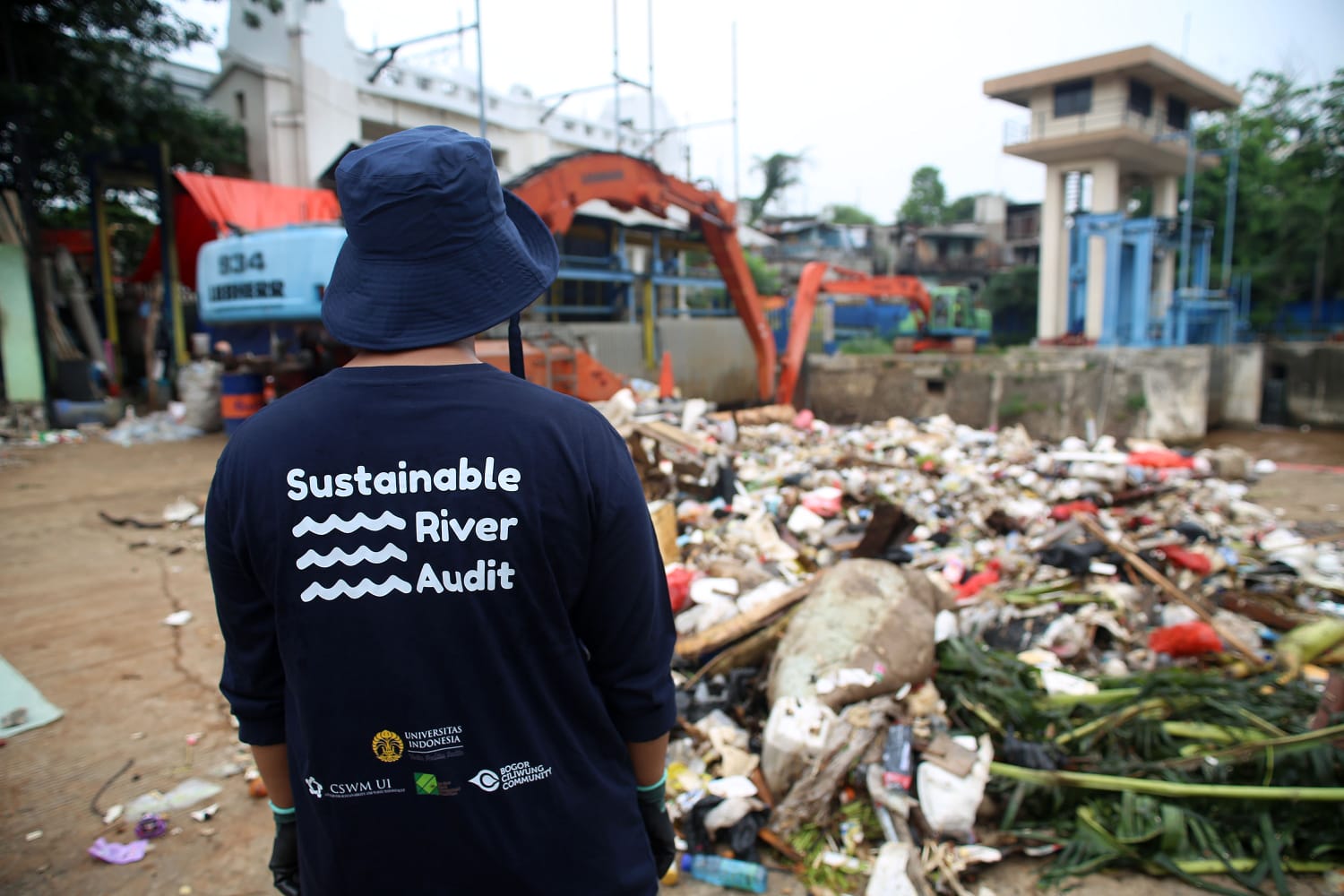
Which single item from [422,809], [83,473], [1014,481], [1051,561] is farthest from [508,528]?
[83,473]

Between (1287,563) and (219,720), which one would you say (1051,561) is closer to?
(1287,563)

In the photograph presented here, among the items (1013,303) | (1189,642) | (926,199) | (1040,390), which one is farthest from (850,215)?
(1189,642)

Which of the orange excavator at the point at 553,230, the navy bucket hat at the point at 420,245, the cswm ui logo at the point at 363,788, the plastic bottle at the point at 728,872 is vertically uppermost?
the orange excavator at the point at 553,230

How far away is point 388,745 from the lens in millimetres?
964

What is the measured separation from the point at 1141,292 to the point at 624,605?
1912 centimetres

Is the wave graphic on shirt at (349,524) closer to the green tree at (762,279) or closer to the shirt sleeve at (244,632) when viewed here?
the shirt sleeve at (244,632)

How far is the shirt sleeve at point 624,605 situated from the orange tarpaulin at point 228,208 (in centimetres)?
1165

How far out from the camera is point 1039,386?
1394cm

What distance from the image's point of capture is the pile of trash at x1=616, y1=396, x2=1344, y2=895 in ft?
7.67

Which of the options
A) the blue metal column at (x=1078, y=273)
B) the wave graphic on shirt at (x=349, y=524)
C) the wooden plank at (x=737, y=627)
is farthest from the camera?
the blue metal column at (x=1078, y=273)

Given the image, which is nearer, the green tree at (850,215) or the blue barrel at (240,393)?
the blue barrel at (240,393)

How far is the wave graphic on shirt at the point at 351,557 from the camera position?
3.04 feet

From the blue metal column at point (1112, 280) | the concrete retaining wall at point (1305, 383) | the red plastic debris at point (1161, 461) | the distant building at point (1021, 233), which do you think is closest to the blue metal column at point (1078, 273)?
the blue metal column at point (1112, 280)

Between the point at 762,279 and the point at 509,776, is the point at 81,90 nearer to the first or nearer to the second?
the point at 509,776
